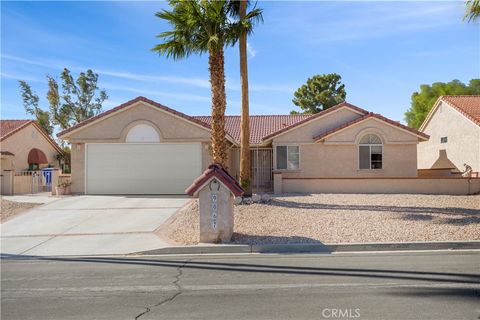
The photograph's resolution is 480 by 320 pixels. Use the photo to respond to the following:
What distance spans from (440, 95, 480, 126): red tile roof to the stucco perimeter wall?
7.13 metres

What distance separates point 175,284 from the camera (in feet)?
24.2

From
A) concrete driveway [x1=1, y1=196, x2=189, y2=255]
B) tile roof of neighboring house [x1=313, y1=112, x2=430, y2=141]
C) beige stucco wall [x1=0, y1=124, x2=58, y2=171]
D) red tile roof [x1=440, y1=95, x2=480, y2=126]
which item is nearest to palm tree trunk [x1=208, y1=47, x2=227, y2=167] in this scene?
concrete driveway [x1=1, y1=196, x2=189, y2=255]

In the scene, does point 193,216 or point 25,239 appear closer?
point 25,239

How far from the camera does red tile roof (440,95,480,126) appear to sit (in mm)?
26172

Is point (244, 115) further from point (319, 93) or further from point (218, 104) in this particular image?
point (319, 93)

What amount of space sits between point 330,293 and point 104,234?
7.99 metres

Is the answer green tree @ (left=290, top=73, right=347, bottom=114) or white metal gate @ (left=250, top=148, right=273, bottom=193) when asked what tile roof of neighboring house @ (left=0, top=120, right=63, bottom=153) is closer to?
white metal gate @ (left=250, top=148, right=273, bottom=193)

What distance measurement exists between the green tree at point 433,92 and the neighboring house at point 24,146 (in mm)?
33061

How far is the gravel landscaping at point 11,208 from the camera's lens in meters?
15.9

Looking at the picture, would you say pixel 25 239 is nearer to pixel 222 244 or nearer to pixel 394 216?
pixel 222 244

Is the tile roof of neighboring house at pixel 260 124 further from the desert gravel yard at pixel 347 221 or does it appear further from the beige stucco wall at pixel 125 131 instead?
the desert gravel yard at pixel 347 221

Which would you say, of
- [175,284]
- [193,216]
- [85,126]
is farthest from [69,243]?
[85,126]

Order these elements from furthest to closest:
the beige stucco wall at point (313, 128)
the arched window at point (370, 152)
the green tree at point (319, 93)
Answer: the green tree at point (319, 93)
the beige stucco wall at point (313, 128)
the arched window at point (370, 152)

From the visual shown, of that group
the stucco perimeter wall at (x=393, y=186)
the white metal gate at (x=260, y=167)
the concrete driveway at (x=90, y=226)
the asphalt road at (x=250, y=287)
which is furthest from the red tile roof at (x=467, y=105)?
the asphalt road at (x=250, y=287)
